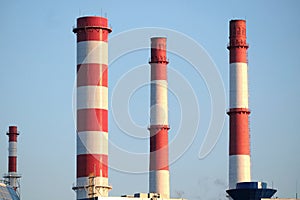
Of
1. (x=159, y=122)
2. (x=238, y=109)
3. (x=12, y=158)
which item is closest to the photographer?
(x=238, y=109)

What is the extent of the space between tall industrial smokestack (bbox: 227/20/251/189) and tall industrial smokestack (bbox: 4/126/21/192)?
83.4 feet

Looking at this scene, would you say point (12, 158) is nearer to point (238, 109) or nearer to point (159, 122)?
point (159, 122)

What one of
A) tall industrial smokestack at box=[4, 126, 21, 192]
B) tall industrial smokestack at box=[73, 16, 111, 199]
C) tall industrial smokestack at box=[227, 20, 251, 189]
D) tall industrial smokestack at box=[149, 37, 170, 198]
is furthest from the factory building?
tall industrial smokestack at box=[4, 126, 21, 192]

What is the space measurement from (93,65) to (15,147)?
29.4m

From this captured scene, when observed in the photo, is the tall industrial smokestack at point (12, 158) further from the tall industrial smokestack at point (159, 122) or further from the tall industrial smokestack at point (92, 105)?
the tall industrial smokestack at point (92, 105)

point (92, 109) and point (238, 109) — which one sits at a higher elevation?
point (238, 109)

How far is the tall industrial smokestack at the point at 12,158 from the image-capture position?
299ft

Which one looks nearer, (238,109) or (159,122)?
(238,109)

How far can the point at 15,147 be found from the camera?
92.8m

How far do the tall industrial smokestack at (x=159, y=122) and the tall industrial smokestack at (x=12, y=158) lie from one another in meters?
17.3

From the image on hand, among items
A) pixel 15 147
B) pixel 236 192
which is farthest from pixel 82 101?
pixel 15 147

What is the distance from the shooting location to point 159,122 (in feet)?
262

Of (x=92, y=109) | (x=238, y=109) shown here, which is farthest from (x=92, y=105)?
(x=238, y=109)

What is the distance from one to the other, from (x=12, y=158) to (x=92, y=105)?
2876 cm
